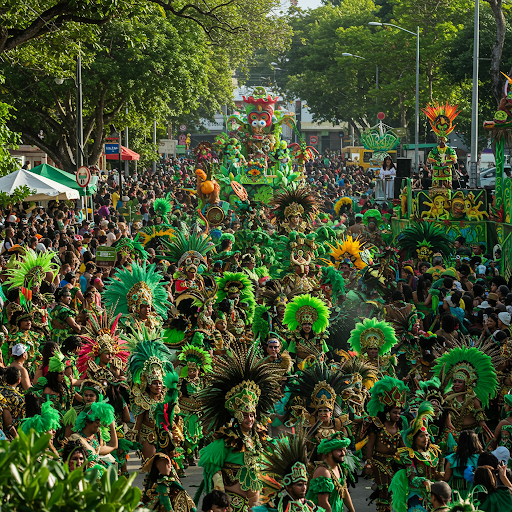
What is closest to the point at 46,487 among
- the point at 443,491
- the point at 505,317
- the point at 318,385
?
the point at 443,491

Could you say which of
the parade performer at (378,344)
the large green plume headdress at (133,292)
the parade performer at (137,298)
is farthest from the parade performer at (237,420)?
the large green plume headdress at (133,292)

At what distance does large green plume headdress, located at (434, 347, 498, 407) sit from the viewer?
7980mm

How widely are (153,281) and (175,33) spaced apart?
23.3 metres

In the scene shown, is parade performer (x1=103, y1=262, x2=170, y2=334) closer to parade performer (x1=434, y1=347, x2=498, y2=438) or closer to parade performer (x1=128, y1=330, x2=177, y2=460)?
parade performer (x1=128, y1=330, x2=177, y2=460)

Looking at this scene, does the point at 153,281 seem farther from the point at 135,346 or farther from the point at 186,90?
the point at 186,90

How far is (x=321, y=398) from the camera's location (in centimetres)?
726

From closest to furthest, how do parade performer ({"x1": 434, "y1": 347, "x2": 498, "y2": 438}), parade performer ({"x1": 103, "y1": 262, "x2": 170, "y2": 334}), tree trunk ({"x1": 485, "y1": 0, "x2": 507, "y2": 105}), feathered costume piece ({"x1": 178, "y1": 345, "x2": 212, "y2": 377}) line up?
parade performer ({"x1": 434, "y1": 347, "x2": 498, "y2": 438})
feathered costume piece ({"x1": 178, "y1": 345, "x2": 212, "y2": 377})
parade performer ({"x1": 103, "y1": 262, "x2": 170, "y2": 334})
tree trunk ({"x1": 485, "y1": 0, "x2": 507, "y2": 105})

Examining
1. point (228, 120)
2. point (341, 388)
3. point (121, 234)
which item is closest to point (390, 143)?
point (228, 120)

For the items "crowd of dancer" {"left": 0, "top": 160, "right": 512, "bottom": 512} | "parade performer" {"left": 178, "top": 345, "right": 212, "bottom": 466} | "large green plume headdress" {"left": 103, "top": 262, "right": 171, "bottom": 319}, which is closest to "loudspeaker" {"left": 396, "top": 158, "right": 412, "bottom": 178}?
"crowd of dancer" {"left": 0, "top": 160, "right": 512, "bottom": 512}

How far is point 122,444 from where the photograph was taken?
740 cm

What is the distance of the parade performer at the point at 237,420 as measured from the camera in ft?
21.9

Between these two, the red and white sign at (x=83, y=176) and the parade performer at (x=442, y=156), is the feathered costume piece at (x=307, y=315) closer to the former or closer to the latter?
the parade performer at (x=442, y=156)

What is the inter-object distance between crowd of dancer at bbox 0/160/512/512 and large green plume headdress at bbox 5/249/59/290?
0.10 ft

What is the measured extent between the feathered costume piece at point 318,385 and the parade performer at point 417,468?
731 mm
